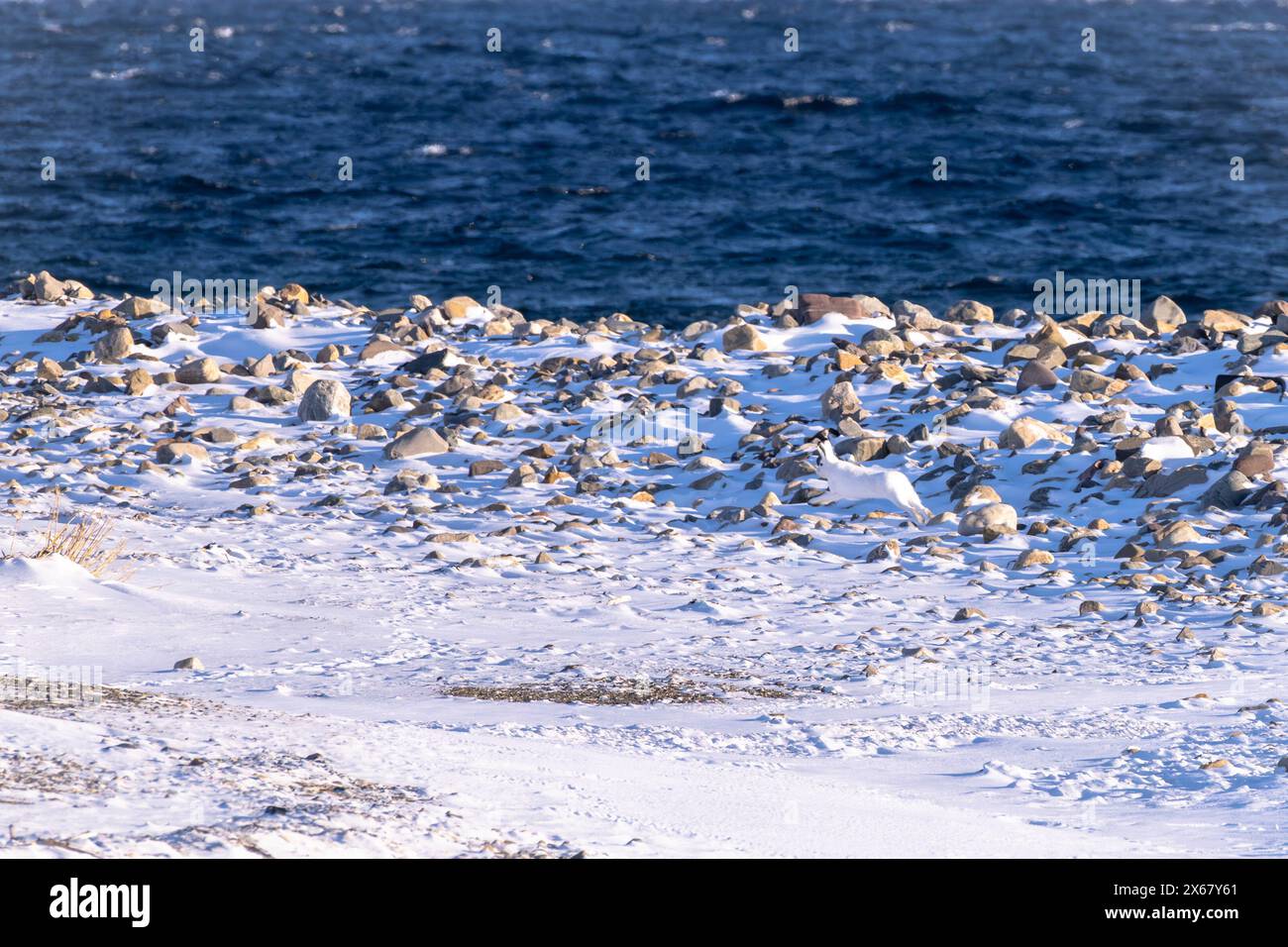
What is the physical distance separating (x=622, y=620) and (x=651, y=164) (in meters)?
16.7

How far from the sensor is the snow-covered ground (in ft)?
13.0

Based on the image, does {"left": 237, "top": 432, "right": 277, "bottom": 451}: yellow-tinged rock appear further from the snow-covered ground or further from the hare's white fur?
the hare's white fur

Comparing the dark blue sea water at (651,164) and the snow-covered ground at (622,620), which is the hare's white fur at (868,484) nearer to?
the snow-covered ground at (622,620)

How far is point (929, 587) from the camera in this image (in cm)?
671

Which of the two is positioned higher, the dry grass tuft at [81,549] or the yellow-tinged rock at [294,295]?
the yellow-tinged rock at [294,295]

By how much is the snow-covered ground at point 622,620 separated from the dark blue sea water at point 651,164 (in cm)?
640

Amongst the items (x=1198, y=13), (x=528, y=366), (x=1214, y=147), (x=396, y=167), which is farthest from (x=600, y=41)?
(x=528, y=366)

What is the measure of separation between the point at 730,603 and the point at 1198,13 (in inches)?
1587

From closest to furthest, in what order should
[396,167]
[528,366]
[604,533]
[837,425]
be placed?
[604,533]
[837,425]
[528,366]
[396,167]

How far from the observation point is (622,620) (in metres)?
6.23

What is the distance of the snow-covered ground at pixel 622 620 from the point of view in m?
3.96

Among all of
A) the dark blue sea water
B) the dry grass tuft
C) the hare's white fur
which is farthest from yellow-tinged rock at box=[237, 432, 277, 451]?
the dark blue sea water

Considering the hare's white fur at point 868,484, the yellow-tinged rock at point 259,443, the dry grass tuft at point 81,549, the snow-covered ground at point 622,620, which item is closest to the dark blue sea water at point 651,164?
the snow-covered ground at point 622,620
